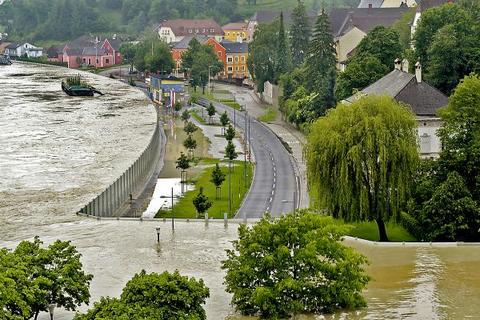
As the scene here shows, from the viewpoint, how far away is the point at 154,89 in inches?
5113

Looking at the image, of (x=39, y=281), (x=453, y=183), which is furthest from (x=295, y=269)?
(x=453, y=183)

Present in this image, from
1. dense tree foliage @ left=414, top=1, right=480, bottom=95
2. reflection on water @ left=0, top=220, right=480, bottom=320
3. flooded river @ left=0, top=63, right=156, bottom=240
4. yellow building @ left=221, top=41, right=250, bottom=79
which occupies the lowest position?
reflection on water @ left=0, top=220, right=480, bottom=320

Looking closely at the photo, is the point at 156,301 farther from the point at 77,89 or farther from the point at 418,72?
the point at 77,89

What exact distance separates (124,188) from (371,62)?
2585 centimetres

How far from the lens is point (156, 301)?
3009 cm

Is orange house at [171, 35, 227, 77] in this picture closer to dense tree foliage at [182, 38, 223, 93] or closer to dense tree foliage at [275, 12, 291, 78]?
dense tree foliage at [182, 38, 223, 93]

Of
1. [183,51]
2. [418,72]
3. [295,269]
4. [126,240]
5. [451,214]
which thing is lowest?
[126,240]

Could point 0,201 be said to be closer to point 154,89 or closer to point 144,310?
point 144,310

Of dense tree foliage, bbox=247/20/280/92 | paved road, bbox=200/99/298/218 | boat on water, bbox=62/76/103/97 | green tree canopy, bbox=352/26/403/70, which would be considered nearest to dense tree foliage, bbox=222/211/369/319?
paved road, bbox=200/99/298/218

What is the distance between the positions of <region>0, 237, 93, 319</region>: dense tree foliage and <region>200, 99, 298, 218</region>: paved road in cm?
2167

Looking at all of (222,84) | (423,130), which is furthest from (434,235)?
(222,84)

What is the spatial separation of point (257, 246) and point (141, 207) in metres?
27.0

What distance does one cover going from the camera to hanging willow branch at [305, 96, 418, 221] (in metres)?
46.1

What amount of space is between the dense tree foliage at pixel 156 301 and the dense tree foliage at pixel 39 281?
6.09 feet
